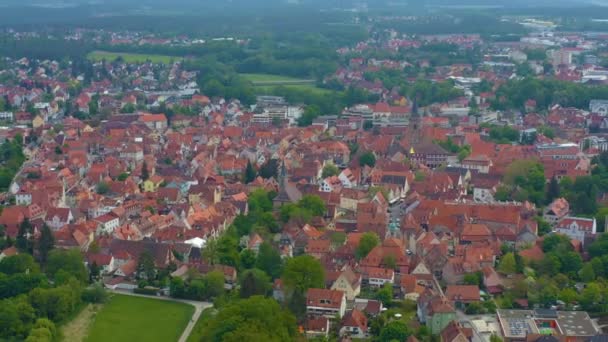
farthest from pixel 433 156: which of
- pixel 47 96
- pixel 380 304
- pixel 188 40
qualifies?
pixel 188 40

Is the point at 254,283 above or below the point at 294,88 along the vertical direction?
above

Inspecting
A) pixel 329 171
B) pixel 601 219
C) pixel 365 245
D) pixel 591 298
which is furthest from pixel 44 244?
pixel 601 219

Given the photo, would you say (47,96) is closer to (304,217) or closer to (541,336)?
(304,217)

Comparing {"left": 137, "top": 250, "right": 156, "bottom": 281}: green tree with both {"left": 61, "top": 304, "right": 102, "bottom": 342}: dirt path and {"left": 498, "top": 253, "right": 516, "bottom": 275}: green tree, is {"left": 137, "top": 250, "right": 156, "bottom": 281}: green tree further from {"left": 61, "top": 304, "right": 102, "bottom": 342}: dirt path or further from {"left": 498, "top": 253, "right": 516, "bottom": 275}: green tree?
{"left": 498, "top": 253, "right": 516, "bottom": 275}: green tree

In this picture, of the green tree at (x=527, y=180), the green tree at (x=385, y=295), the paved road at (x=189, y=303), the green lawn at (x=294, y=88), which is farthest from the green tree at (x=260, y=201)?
the green lawn at (x=294, y=88)

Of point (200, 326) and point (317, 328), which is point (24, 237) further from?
point (317, 328)

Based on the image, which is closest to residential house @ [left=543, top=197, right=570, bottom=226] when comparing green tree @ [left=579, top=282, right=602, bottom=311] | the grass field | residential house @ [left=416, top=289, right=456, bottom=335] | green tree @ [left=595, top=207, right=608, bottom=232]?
green tree @ [left=595, top=207, right=608, bottom=232]

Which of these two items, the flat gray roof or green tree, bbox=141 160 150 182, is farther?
green tree, bbox=141 160 150 182
